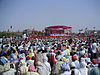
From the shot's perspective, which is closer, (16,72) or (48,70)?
(16,72)

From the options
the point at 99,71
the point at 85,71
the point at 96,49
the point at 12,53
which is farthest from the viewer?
the point at 96,49

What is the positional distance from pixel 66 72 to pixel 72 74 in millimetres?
174

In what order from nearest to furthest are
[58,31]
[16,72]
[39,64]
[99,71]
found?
[99,71] → [16,72] → [39,64] → [58,31]

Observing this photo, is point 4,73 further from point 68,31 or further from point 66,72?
point 68,31

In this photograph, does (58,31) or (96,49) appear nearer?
(96,49)

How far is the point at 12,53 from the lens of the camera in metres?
9.07

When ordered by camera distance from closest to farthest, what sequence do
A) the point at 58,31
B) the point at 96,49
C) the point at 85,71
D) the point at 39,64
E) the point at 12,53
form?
the point at 85,71 → the point at 39,64 → the point at 12,53 → the point at 96,49 → the point at 58,31

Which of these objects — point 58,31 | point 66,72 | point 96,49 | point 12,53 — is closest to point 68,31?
point 58,31

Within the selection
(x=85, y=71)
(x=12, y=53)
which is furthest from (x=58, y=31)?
(x=85, y=71)

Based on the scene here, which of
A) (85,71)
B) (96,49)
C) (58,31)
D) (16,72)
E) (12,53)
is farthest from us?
(58,31)

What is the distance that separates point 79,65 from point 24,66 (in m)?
1.78

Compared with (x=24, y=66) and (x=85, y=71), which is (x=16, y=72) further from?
(x=85, y=71)

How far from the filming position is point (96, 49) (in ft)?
38.6

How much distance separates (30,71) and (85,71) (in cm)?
164
